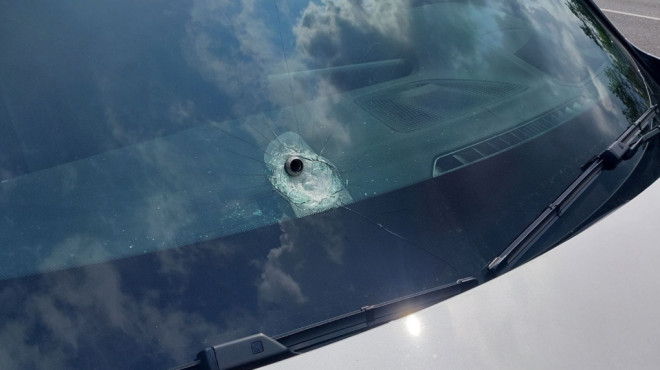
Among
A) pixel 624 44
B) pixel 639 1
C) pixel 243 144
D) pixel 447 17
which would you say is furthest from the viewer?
pixel 639 1

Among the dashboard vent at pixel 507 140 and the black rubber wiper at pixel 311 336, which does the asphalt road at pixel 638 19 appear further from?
the black rubber wiper at pixel 311 336

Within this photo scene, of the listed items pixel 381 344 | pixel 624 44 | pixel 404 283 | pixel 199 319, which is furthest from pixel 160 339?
pixel 624 44

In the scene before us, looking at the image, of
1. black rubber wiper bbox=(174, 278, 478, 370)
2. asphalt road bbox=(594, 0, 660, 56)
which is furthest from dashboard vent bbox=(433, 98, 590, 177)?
asphalt road bbox=(594, 0, 660, 56)

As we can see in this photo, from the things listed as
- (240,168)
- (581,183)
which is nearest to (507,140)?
(581,183)

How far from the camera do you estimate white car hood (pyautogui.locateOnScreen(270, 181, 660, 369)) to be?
1.34 meters

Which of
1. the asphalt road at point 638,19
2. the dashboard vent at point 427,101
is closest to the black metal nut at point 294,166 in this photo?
the dashboard vent at point 427,101

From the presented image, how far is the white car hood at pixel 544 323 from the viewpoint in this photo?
4.41 feet

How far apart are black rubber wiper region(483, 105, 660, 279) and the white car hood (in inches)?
3.4

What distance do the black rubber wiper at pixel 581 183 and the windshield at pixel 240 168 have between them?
0.10 ft

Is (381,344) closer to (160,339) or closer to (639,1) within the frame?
(160,339)

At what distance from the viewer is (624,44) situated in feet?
8.24

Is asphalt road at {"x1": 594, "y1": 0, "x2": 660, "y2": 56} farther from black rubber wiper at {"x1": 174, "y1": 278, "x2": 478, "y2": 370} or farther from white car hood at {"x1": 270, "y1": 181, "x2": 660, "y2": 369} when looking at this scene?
black rubber wiper at {"x1": 174, "y1": 278, "x2": 478, "y2": 370}

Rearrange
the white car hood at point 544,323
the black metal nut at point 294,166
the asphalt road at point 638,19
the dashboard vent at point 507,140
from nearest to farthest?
the white car hood at point 544,323
the black metal nut at point 294,166
the dashboard vent at point 507,140
the asphalt road at point 638,19

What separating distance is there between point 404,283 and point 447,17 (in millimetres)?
866
